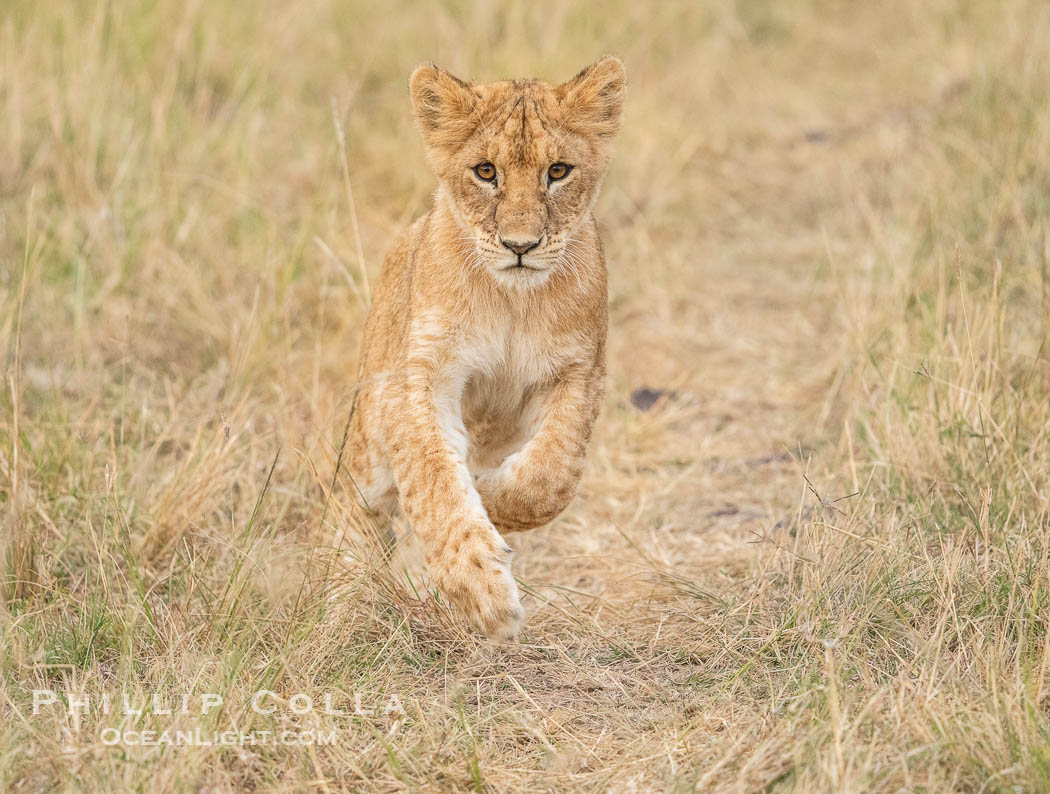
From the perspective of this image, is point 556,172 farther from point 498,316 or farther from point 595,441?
point 595,441

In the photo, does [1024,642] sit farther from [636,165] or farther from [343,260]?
[636,165]

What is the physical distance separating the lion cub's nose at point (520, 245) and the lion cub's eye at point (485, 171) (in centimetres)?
28

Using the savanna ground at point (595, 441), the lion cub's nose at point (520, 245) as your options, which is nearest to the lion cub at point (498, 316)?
the lion cub's nose at point (520, 245)

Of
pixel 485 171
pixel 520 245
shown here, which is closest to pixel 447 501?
pixel 520 245

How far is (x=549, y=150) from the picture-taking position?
396 cm

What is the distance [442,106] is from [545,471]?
3.89 feet

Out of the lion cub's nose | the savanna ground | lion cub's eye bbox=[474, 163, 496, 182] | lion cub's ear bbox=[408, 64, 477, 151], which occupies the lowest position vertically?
the savanna ground

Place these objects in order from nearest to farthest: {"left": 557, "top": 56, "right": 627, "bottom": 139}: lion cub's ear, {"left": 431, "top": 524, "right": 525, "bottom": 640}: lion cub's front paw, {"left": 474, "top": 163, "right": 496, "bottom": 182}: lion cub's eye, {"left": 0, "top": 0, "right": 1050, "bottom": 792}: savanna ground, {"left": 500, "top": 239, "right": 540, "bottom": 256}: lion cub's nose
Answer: {"left": 0, "top": 0, "right": 1050, "bottom": 792}: savanna ground
{"left": 431, "top": 524, "right": 525, "bottom": 640}: lion cub's front paw
{"left": 500, "top": 239, "right": 540, "bottom": 256}: lion cub's nose
{"left": 474, "top": 163, "right": 496, "bottom": 182}: lion cub's eye
{"left": 557, "top": 56, "right": 627, "bottom": 139}: lion cub's ear

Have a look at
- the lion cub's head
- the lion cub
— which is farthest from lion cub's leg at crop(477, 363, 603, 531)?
the lion cub's head

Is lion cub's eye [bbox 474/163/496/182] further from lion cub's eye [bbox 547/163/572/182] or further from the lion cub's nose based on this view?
the lion cub's nose

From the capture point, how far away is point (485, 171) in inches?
157

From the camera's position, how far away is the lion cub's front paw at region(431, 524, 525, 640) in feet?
11.3

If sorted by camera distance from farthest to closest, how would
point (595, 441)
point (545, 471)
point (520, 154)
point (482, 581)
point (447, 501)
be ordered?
1. point (595, 441)
2. point (520, 154)
3. point (545, 471)
4. point (447, 501)
5. point (482, 581)

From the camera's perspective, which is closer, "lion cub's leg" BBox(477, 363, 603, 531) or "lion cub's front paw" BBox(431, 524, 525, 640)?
"lion cub's front paw" BBox(431, 524, 525, 640)
